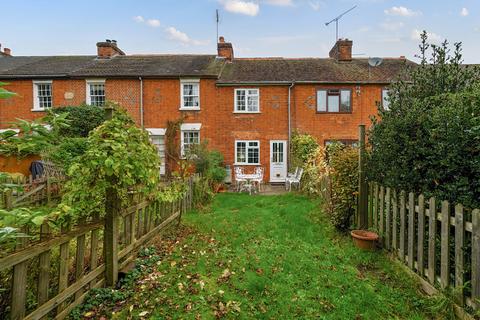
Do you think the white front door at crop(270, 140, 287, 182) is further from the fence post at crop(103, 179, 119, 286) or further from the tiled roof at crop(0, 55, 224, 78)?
the fence post at crop(103, 179, 119, 286)

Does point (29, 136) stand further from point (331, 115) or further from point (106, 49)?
point (106, 49)

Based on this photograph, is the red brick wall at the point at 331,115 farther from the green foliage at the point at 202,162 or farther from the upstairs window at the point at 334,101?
the green foliage at the point at 202,162

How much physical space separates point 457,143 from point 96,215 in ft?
15.4

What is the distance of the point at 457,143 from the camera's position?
11.6 feet

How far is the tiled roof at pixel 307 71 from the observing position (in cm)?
1770

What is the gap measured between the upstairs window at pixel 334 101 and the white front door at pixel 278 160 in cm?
324

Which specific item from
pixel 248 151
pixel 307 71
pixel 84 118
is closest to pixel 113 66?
pixel 84 118

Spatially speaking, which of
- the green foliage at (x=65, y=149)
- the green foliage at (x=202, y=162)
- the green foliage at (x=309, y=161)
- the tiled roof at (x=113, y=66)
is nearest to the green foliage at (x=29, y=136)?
the green foliage at (x=65, y=149)

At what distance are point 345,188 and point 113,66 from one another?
17851 millimetres

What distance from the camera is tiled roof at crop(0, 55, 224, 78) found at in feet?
58.4

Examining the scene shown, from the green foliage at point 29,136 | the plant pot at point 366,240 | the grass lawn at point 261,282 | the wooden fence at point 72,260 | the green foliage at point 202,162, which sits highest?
the green foliage at point 29,136

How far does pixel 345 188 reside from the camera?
21.3ft

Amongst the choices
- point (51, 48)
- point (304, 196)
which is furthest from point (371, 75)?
point (51, 48)

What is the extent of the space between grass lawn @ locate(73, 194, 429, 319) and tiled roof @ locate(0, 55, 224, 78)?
13712 millimetres
